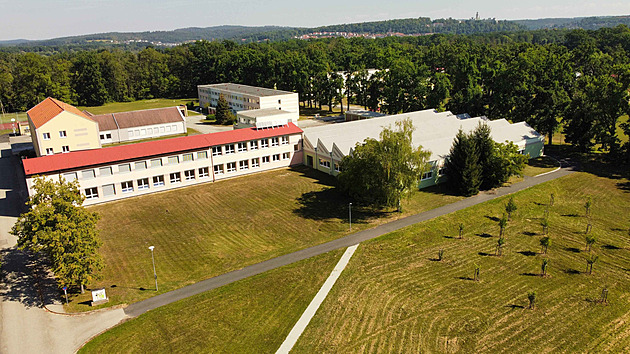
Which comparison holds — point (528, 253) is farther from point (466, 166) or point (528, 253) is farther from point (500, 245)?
point (466, 166)

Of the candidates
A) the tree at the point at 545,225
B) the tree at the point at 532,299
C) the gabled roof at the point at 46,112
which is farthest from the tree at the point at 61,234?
the tree at the point at 545,225

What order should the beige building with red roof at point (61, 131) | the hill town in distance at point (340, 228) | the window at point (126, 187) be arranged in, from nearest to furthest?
the hill town in distance at point (340, 228) → the window at point (126, 187) → the beige building with red roof at point (61, 131)

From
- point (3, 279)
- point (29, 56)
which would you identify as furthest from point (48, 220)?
point (29, 56)

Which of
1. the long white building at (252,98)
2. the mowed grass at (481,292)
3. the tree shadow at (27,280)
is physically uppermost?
the long white building at (252,98)

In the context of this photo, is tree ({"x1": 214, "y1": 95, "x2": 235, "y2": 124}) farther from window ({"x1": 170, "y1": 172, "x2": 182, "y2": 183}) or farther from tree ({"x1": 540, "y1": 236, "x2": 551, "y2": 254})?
tree ({"x1": 540, "y1": 236, "x2": 551, "y2": 254})

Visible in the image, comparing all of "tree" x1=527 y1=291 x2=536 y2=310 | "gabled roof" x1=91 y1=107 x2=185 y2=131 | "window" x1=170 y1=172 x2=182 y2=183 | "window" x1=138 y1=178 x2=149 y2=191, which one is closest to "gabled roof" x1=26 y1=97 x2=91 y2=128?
"gabled roof" x1=91 y1=107 x2=185 y2=131

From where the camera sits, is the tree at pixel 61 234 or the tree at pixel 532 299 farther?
the tree at pixel 532 299

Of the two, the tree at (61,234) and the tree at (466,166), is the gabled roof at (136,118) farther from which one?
the tree at (466,166)
